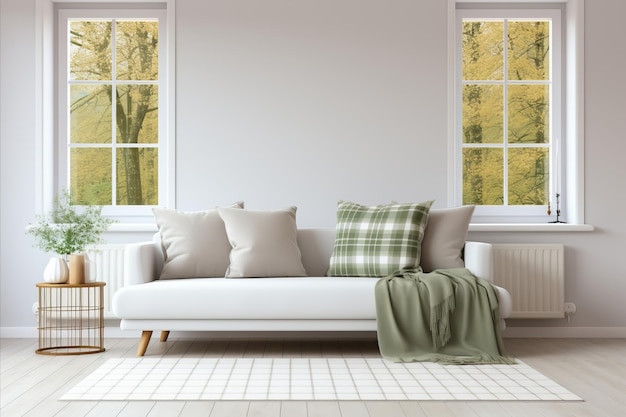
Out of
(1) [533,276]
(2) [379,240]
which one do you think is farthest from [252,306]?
(1) [533,276]

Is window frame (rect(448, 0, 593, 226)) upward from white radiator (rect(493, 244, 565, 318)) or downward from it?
upward

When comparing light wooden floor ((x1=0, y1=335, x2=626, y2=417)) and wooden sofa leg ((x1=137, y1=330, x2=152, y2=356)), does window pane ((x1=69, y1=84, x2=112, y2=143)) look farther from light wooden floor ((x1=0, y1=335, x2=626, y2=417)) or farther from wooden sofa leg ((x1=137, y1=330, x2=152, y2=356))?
wooden sofa leg ((x1=137, y1=330, x2=152, y2=356))

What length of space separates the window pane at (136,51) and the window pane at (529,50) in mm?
2737

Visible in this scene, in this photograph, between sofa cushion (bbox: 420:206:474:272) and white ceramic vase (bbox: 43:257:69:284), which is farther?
sofa cushion (bbox: 420:206:474:272)

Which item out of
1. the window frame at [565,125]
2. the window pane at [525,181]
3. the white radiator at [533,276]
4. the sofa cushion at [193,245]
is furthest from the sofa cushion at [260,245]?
the window pane at [525,181]

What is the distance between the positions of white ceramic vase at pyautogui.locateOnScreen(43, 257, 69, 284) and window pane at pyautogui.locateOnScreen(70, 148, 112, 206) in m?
1.05

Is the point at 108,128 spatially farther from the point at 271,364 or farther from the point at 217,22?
the point at 271,364

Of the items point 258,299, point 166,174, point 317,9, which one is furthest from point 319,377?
point 317,9

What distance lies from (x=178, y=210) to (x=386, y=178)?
1.52 m

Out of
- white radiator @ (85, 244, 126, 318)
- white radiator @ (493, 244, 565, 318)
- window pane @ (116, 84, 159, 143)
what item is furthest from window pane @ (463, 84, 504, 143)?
white radiator @ (85, 244, 126, 318)

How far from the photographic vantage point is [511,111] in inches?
239

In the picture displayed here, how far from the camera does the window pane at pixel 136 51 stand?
19.7 feet

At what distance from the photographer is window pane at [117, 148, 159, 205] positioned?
5984mm

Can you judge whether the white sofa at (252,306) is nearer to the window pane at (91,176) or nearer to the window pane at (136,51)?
the window pane at (91,176)
